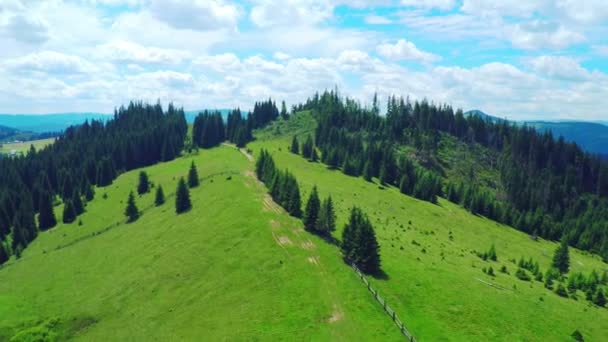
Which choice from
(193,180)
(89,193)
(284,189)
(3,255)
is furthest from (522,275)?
(89,193)

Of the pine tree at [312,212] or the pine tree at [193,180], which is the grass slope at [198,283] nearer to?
the pine tree at [312,212]

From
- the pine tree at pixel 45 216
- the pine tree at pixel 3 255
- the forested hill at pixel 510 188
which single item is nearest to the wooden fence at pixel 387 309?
the forested hill at pixel 510 188

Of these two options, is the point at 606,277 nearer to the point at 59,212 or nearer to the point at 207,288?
the point at 207,288

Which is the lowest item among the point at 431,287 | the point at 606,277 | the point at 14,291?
the point at 14,291

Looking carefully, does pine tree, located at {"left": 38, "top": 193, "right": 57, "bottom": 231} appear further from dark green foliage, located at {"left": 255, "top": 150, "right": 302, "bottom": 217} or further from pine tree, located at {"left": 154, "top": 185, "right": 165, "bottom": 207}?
dark green foliage, located at {"left": 255, "top": 150, "right": 302, "bottom": 217}

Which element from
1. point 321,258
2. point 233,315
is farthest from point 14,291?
point 321,258
